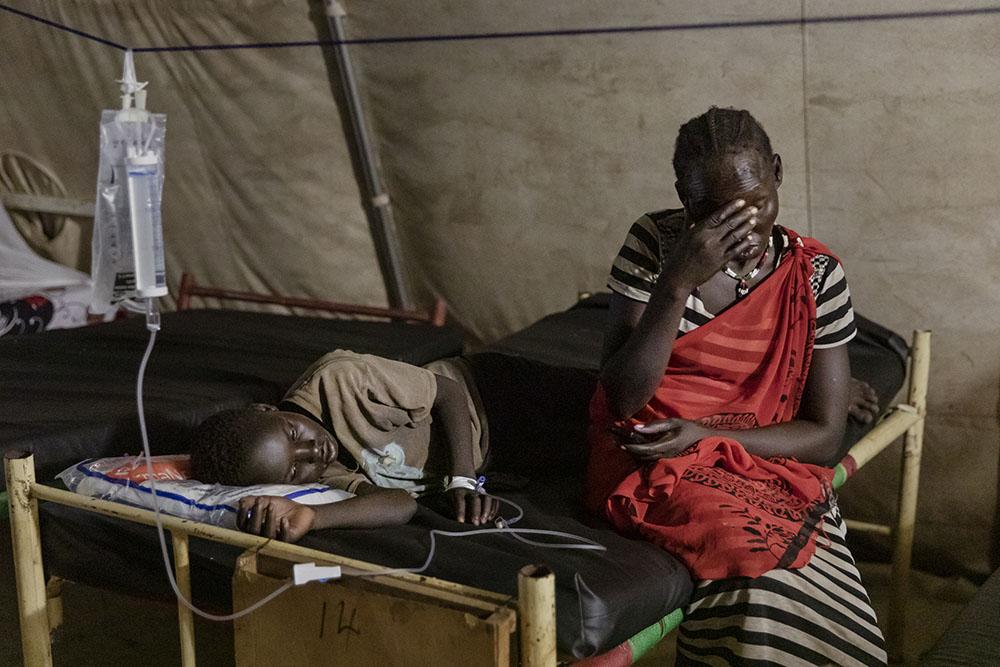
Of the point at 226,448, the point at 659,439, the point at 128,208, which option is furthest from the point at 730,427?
the point at 128,208

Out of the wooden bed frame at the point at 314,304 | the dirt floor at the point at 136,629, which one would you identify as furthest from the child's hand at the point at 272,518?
the wooden bed frame at the point at 314,304

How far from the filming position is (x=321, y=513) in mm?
1884

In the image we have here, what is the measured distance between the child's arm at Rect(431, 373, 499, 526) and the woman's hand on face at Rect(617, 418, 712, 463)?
298 millimetres

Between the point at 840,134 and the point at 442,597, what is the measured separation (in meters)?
2.23

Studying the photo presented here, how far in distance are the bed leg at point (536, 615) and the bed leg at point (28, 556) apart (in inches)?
40.9

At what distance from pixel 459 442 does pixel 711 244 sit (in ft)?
2.31

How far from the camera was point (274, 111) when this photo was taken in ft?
13.6

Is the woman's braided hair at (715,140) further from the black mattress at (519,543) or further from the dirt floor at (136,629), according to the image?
the dirt floor at (136,629)

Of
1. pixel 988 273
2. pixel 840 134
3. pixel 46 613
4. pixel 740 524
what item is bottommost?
pixel 46 613

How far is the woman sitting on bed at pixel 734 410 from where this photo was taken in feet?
5.98

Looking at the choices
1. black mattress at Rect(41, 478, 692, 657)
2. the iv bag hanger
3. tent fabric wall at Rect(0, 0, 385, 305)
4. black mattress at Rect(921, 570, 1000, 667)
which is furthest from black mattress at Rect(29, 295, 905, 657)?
tent fabric wall at Rect(0, 0, 385, 305)

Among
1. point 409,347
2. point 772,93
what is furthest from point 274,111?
point 772,93

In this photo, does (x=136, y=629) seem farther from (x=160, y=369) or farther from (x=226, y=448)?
(x=226, y=448)

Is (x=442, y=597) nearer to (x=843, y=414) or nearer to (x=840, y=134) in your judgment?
(x=843, y=414)
